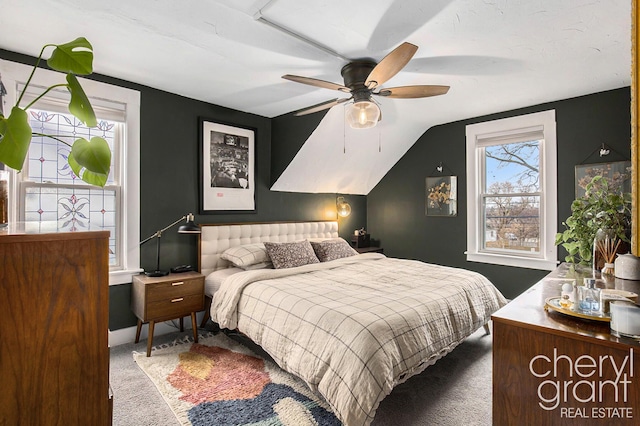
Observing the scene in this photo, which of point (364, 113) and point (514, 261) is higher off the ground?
point (364, 113)

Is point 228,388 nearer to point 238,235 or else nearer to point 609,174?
point 238,235

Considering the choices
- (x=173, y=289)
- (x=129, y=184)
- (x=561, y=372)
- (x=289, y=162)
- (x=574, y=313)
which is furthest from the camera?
(x=289, y=162)

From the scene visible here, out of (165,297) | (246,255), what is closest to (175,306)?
(165,297)

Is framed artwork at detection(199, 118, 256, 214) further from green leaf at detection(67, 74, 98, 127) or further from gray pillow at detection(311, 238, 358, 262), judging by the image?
green leaf at detection(67, 74, 98, 127)

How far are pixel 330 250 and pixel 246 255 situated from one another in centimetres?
106

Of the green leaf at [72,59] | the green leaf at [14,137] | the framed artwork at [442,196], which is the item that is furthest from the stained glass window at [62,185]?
the framed artwork at [442,196]

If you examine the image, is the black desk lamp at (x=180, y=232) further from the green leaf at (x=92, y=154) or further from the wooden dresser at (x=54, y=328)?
the wooden dresser at (x=54, y=328)

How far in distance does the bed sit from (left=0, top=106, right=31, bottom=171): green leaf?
1.68 m

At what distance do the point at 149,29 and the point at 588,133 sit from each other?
4349 mm

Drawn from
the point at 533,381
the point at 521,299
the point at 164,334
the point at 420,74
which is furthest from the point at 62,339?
the point at 420,74

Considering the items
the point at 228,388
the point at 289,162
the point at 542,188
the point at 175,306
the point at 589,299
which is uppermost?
the point at 289,162

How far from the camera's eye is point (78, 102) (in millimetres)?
1049

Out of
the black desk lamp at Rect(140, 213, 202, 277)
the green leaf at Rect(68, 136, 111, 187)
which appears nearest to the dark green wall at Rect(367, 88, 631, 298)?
the black desk lamp at Rect(140, 213, 202, 277)

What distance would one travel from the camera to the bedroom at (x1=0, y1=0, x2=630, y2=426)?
11.0ft
